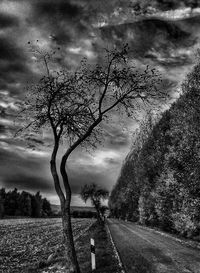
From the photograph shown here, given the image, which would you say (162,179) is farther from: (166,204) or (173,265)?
(173,265)

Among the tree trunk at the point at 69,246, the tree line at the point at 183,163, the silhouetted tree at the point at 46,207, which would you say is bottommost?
the tree trunk at the point at 69,246

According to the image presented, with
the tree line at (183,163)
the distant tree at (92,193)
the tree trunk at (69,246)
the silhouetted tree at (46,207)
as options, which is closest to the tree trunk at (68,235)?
the tree trunk at (69,246)

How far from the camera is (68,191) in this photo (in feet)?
37.6

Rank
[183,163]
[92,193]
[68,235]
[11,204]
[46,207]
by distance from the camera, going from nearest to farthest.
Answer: [68,235], [183,163], [92,193], [11,204], [46,207]

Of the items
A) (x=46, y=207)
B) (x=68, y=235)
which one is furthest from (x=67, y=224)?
(x=46, y=207)

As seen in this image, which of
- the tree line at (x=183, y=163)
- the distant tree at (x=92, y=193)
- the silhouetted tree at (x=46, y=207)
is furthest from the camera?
the silhouetted tree at (x=46, y=207)

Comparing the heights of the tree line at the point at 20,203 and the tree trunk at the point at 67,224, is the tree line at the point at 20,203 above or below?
above

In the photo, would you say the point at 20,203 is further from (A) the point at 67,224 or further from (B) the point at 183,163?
(A) the point at 67,224

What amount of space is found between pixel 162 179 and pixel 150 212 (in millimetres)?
11888

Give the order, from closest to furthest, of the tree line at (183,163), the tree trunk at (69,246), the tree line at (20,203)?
the tree trunk at (69,246) < the tree line at (183,163) < the tree line at (20,203)

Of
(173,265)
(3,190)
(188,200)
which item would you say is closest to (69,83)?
(173,265)

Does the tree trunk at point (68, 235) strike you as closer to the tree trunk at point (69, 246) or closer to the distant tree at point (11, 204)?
the tree trunk at point (69, 246)

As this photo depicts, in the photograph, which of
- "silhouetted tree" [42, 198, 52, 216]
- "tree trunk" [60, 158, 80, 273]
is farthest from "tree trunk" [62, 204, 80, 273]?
"silhouetted tree" [42, 198, 52, 216]

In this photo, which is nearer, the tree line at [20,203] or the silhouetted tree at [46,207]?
the tree line at [20,203]
